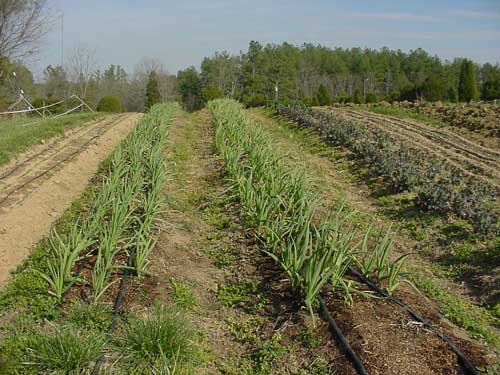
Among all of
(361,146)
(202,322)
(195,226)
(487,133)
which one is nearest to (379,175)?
(361,146)

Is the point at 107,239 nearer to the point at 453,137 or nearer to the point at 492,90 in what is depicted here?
the point at 453,137

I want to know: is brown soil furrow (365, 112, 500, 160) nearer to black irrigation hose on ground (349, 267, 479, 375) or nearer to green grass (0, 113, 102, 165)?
black irrigation hose on ground (349, 267, 479, 375)

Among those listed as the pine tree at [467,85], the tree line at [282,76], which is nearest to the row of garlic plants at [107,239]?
the pine tree at [467,85]

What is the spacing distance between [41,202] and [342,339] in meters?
4.34

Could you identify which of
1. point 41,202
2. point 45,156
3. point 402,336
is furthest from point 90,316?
point 45,156

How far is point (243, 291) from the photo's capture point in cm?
415

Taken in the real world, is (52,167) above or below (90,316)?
above

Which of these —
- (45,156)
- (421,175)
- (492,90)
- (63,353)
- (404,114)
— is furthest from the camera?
(492,90)

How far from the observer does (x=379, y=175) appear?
26.9 feet

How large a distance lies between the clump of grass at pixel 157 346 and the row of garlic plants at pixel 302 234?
2.70 ft

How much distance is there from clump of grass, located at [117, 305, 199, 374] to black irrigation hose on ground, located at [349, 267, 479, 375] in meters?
1.35

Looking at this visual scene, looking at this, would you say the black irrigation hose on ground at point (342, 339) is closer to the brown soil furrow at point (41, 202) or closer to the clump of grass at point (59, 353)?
the clump of grass at point (59, 353)

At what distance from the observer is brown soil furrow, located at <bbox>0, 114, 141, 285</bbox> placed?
5.05 m

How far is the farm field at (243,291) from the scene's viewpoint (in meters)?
3.10
